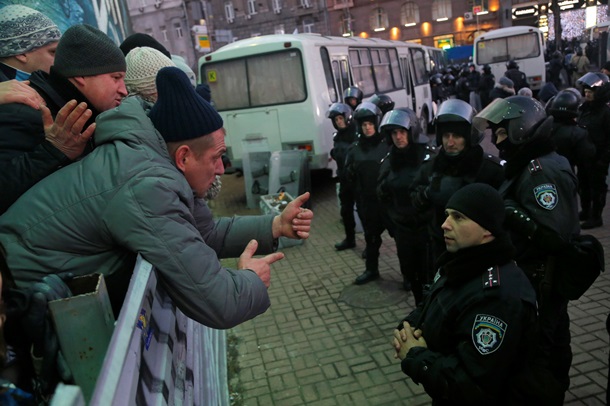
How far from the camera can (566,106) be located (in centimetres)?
597

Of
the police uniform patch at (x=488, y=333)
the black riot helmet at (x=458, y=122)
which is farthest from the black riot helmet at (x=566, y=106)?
the police uniform patch at (x=488, y=333)

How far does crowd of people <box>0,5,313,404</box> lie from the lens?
4.24 feet

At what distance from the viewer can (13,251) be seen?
1464 millimetres

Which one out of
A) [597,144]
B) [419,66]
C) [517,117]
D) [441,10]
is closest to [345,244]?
[597,144]

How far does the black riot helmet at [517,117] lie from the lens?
10.1 feet

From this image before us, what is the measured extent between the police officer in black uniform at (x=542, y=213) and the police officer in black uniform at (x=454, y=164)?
44 cm

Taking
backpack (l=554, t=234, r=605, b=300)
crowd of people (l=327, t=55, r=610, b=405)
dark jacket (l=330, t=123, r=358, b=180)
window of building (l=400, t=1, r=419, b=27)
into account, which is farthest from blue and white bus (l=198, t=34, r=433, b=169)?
window of building (l=400, t=1, r=419, b=27)

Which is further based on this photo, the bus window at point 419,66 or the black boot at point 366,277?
the bus window at point 419,66

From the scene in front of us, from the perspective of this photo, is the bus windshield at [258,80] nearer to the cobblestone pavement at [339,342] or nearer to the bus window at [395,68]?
the cobblestone pavement at [339,342]

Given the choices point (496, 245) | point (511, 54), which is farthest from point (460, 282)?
Result: point (511, 54)

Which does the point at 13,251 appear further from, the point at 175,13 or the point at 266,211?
the point at 175,13

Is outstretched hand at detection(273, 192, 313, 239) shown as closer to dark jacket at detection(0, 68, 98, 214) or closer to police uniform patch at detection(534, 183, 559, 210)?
dark jacket at detection(0, 68, 98, 214)

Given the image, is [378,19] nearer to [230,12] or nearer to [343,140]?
[230,12]

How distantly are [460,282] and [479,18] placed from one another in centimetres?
4783
